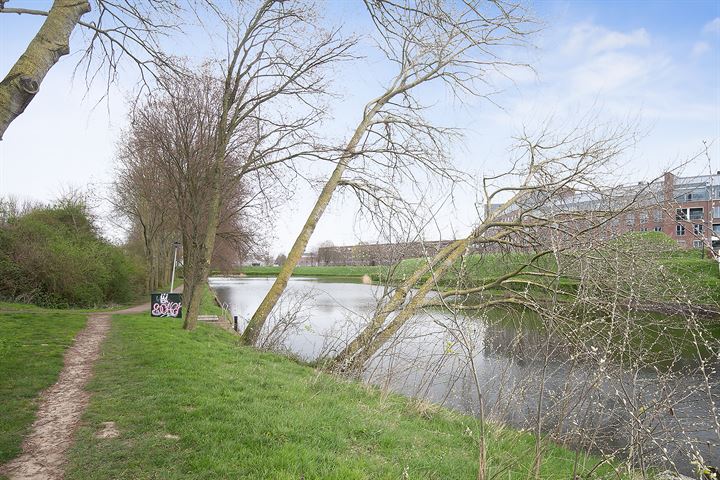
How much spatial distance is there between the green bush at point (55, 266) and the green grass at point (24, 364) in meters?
6.49

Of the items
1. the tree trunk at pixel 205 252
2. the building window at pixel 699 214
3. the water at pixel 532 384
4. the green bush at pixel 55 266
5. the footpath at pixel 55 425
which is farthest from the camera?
the green bush at pixel 55 266

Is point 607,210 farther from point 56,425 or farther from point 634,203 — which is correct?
point 56,425

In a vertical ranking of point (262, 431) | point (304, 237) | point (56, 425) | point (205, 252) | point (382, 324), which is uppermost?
point (304, 237)

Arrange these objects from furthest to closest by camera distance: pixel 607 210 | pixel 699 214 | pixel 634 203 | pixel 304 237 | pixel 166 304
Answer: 1. pixel 166 304
2. pixel 304 237
3. pixel 607 210
4. pixel 634 203
5. pixel 699 214

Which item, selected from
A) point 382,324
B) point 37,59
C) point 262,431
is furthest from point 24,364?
point 37,59

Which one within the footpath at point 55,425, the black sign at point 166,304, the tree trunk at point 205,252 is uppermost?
the tree trunk at point 205,252

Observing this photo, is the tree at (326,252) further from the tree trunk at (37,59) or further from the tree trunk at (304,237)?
the tree trunk at (37,59)

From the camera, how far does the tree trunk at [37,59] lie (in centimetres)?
297

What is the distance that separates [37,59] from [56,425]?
3.63m

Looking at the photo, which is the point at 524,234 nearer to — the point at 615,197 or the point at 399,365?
the point at 615,197

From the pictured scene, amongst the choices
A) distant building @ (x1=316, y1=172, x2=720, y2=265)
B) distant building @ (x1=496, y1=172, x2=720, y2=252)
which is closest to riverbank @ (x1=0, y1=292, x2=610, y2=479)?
distant building @ (x1=316, y1=172, x2=720, y2=265)

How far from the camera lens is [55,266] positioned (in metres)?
19.8

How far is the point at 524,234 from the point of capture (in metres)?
9.08

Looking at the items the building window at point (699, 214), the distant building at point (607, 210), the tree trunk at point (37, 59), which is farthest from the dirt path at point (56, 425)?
the building window at point (699, 214)
